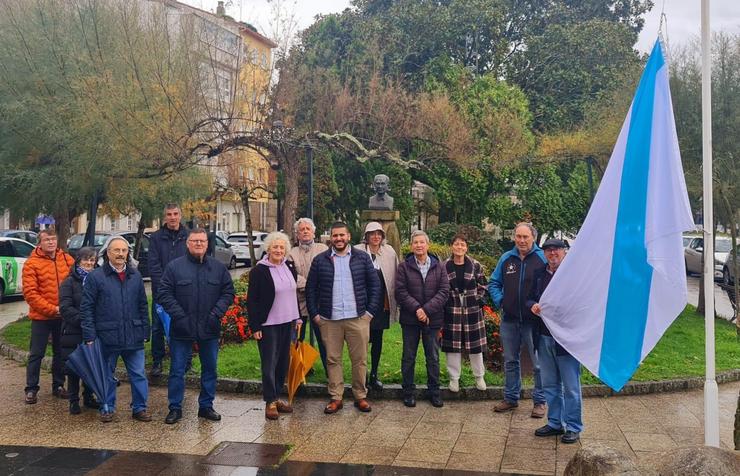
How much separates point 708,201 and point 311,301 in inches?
150

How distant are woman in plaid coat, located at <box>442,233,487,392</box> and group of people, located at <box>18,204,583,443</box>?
1 cm

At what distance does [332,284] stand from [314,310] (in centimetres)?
34

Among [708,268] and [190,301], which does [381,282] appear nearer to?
[190,301]

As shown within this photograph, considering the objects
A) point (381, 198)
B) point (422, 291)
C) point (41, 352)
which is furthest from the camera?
point (381, 198)

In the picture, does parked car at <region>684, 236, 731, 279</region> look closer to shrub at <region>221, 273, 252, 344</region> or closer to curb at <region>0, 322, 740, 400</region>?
curb at <region>0, 322, 740, 400</region>

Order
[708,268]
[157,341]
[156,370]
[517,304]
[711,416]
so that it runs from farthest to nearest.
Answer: [157,341] < [156,370] < [517,304] < [708,268] < [711,416]

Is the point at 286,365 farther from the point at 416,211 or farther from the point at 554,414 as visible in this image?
the point at 416,211

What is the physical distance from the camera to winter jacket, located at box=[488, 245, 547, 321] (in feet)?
22.5

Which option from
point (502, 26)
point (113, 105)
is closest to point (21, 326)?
point (113, 105)

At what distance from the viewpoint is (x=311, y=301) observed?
23.7 feet

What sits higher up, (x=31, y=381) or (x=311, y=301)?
(x=311, y=301)

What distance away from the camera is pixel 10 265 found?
56.1ft

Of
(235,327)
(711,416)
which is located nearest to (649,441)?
(711,416)

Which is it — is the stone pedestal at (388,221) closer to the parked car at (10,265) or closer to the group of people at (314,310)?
the group of people at (314,310)
